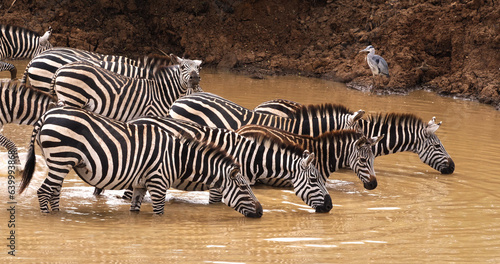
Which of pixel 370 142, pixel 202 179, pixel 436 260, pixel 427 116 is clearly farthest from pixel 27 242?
pixel 427 116

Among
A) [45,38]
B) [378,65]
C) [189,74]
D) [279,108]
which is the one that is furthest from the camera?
[378,65]

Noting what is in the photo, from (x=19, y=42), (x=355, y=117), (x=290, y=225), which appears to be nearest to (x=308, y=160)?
(x=290, y=225)

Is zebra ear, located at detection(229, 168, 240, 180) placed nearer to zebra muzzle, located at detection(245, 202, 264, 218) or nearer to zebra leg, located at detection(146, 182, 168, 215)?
zebra muzzle, located at detection(245, 202, 264, 218)

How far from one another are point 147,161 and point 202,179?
66 centimetres

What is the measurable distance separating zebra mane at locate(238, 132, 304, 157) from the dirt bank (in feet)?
32.3

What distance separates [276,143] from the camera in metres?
8.71

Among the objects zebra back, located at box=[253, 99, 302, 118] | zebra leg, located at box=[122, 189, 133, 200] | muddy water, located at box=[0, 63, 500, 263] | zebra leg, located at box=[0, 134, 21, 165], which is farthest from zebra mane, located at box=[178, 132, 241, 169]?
zebra back, located at box=[253, 99, 302, 118]

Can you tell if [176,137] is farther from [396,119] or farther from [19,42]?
[19,42]

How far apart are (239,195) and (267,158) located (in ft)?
3.18

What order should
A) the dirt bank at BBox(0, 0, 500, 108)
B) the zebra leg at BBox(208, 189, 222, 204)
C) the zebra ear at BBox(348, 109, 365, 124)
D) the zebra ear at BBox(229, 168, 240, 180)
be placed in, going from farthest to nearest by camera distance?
the dirt bank at BBox(0, 0, 500, 108) → the zebra ear at BBox(348, 109, 365, 124) → the zebra leg at BBox(208, 189, 222, 204) → the zebra ear at BBox(229, 168, 240, 180)

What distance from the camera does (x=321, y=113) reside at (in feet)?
35.3

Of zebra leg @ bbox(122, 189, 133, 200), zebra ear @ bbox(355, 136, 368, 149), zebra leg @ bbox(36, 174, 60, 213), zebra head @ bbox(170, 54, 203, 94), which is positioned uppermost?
zebra head @ bbox(170, 54, 203, 94)

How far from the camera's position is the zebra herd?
7.62 metres

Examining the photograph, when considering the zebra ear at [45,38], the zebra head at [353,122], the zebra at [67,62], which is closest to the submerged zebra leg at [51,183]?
the zebra at [67,62]
